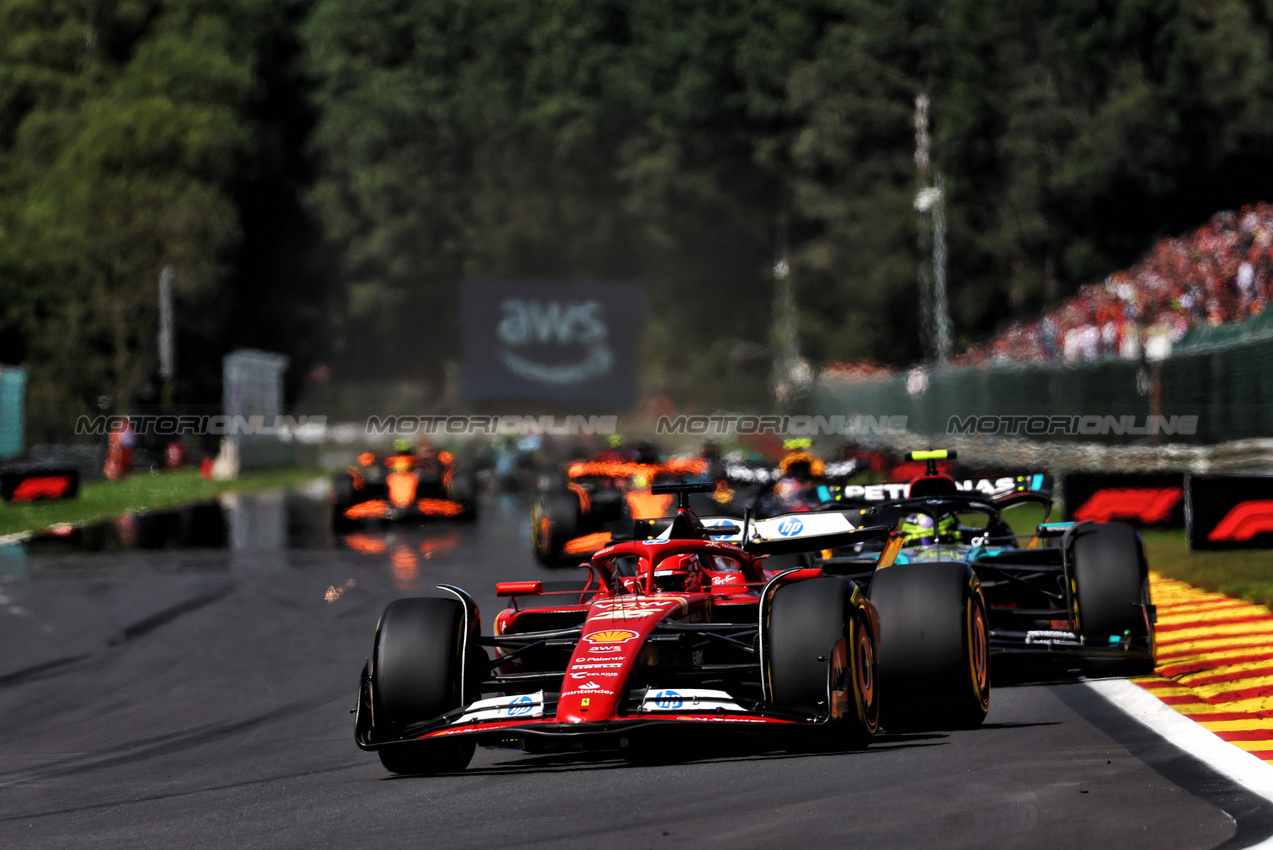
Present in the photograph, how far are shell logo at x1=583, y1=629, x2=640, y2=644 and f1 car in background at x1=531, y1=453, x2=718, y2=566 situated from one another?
7488 millimetres

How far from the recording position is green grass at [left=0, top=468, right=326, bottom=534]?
27.5 metres

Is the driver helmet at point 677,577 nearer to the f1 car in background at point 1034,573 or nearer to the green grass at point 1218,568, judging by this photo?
the f1 car in background at point 1034,573

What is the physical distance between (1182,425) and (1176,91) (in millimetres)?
32802

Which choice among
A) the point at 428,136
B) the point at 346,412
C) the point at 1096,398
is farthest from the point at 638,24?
the point at 1096,398

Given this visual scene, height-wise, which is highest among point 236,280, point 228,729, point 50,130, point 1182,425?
point 50,130

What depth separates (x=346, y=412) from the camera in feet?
197

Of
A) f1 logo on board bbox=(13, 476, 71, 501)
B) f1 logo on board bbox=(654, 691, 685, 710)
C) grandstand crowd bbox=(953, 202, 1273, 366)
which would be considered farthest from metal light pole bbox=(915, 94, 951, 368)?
f1 logo on board bbox=(654, 691, 685, 710)

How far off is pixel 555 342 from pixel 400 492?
1528 inches

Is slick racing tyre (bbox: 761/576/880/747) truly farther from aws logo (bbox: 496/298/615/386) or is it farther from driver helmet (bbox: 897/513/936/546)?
aws logo (bbox: 496/298/615/386)

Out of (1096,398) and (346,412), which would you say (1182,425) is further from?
(346,412)

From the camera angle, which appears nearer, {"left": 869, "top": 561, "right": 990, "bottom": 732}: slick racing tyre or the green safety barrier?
{"left": 869, "top": 561, "right": 990, "bottom": 732}: slick racing tyre

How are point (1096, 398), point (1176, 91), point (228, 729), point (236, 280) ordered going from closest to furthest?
1. point (228, 729)
2. point (1096, 398)
3. point (1176, 91)
4. point (236, 280)

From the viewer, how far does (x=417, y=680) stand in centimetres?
723

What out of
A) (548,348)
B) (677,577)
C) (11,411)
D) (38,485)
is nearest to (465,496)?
(38,485)
